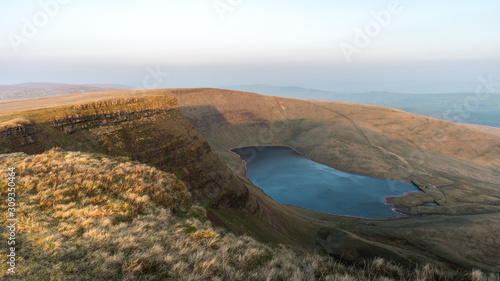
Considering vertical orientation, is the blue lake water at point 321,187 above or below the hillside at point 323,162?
below

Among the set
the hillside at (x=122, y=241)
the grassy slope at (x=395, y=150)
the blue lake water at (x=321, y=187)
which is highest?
the hillside at (x=122, y=241)

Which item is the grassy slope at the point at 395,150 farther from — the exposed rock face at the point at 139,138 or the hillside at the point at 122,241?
the hillside at the point at 122,241

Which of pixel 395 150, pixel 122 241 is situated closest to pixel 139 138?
pixel 122 241

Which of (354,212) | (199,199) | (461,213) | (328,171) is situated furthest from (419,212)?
(199,199)

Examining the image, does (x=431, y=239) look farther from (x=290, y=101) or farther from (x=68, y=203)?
(x=290, y=101)

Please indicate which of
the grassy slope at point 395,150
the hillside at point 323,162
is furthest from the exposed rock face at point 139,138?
the grassy slope at point 395,150

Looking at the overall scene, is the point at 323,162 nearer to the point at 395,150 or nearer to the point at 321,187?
the point at 321,187

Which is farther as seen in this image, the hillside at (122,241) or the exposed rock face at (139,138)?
the exposed rock face at (139,138)
